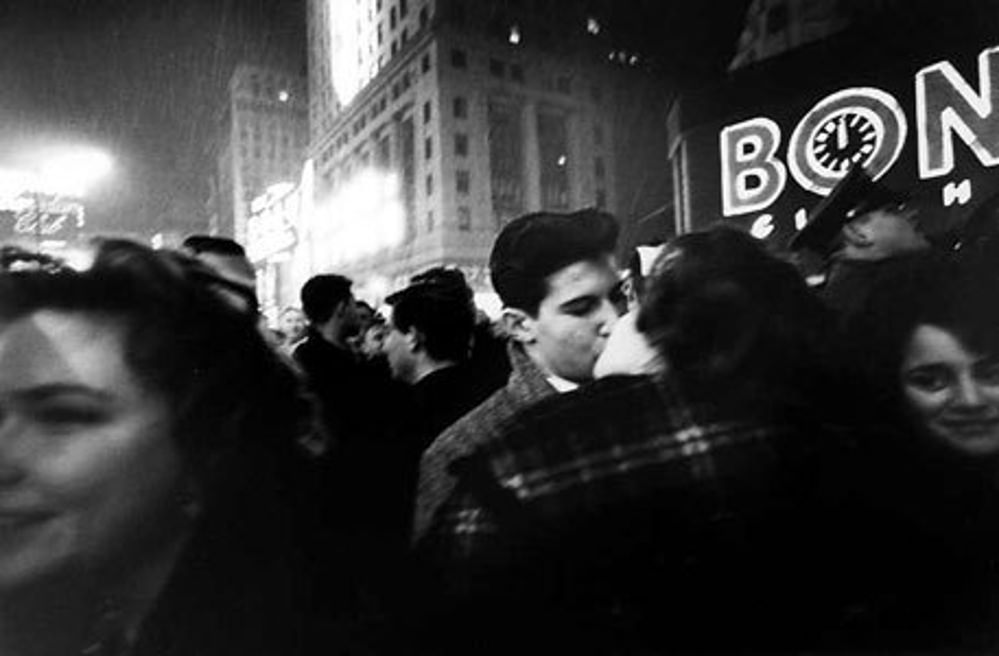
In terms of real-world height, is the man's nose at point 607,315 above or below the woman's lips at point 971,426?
above

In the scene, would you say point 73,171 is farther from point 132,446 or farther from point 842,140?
point 842,140

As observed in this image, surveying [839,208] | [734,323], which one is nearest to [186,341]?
[734,323]

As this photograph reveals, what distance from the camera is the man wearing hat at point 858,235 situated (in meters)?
1.50

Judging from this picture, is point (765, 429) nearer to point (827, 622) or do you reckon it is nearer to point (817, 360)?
point (817, 360)

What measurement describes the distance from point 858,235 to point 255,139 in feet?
4.33

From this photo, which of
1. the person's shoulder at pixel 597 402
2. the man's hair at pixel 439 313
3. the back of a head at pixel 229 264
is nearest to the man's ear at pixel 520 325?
the man's hair at pixel 439 313

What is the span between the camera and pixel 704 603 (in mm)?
1142

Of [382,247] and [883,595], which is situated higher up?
[382,247]

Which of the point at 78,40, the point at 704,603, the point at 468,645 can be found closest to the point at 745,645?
the point at 704,603

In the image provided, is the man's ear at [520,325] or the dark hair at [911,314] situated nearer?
the man's ear at [520,325]

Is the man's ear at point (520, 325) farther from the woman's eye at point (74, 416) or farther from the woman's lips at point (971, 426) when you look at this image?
the woman's lips at point (971, 426)

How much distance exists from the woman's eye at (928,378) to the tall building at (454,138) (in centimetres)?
61

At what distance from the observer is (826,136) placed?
1.64 metres

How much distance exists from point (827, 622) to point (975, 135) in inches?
46.3
